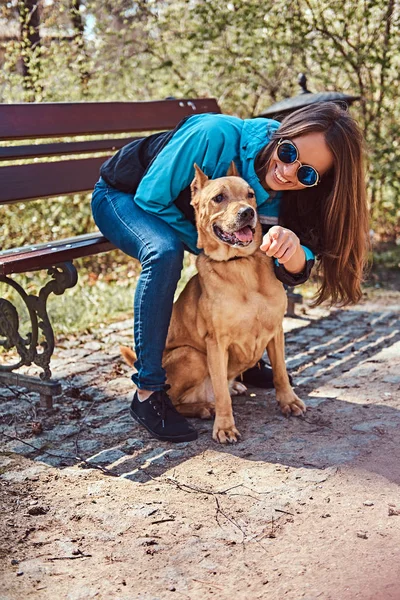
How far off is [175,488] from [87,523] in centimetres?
42

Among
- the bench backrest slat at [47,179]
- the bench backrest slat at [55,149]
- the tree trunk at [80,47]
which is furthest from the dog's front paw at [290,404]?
the tree trunk at [80,47]

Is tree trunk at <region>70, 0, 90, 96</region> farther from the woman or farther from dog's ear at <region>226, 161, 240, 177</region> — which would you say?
dog's ear at <region>226, 161, 240, 177</region>

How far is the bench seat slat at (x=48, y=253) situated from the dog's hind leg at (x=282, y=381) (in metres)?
1.14

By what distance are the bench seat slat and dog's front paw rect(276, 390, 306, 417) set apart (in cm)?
130

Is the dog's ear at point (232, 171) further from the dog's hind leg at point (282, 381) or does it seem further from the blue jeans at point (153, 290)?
the dog's hind leg at point (282, 381)

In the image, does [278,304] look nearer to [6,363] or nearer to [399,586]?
[399,586]

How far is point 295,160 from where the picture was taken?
11.2 feet

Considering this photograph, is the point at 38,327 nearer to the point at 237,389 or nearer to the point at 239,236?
the point at 237,389

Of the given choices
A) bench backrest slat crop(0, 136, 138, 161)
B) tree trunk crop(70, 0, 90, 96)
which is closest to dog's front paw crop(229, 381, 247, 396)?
bench backrest slat crop(0, 136, 138, 161)

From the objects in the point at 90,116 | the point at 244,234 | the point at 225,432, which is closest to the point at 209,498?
the point at 225,432

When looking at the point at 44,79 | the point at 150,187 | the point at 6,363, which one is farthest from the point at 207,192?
the point at 44,79

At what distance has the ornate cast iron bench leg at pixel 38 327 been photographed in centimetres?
402

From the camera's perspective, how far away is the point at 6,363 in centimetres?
491

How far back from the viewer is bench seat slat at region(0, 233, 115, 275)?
146 inches
